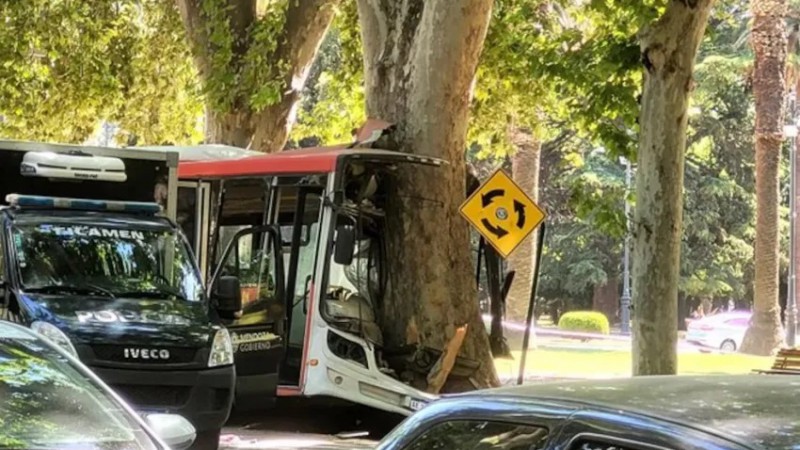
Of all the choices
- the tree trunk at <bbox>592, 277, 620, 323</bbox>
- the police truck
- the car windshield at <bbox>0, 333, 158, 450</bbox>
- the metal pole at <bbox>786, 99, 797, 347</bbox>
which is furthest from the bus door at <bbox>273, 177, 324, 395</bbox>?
the tree trunk at <bbox>592, 277, 620, 323</bbox>

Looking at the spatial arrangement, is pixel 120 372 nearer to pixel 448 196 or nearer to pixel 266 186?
pixel 266 186

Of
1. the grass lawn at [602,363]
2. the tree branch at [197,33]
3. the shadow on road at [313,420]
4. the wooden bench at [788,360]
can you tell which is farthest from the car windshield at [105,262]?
the grass lawn at [602,363]

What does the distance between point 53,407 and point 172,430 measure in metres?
0.67

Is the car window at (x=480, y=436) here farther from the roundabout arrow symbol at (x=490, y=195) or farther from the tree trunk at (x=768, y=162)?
the tree trunk at (x=768, y=162)

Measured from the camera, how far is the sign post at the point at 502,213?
12547mm

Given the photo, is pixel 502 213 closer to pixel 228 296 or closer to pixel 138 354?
pixel 228 296

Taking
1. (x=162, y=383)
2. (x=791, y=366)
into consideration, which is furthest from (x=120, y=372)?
(x=791, y=366)

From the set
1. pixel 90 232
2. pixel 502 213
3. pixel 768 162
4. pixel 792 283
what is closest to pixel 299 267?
pixel 502 213

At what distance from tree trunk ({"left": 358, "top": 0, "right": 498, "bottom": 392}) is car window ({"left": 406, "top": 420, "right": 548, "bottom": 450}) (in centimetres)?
967

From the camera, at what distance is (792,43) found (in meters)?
35.8

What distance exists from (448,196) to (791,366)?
4551 mm

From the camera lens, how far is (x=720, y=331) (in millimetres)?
41812

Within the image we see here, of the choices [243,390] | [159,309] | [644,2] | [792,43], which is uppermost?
[792,43]

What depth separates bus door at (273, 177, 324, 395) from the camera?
12.2 metres
